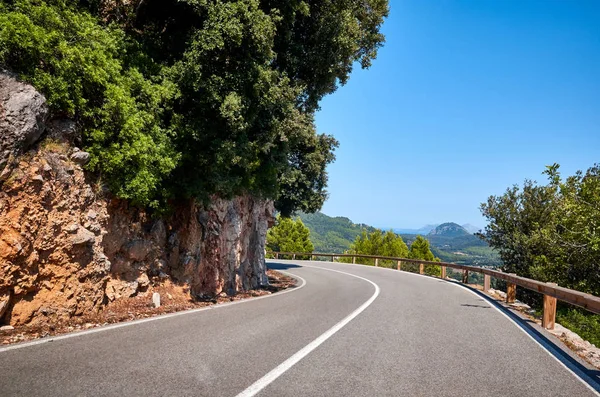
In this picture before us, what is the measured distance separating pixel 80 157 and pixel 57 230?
1.79 metres

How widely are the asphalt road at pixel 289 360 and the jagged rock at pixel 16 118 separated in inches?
142

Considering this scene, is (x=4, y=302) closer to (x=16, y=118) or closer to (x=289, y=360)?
(x=16, y=118)

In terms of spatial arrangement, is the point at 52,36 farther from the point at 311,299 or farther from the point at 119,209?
the point at 311,299

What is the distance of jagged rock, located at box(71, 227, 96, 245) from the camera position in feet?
25.7

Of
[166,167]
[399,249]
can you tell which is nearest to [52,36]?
[166,167]

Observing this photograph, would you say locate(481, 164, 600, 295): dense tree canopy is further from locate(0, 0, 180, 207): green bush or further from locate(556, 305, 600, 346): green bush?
locate(0, 0, 180, 207): green bush

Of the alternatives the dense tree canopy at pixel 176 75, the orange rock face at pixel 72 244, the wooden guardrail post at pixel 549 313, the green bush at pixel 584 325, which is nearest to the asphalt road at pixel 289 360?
the wooden guardrail post at pixel 549 313

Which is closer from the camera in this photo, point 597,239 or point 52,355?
point 52,355

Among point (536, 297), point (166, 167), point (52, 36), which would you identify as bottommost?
point (536, 297)

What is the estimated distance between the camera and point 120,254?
9648 mm

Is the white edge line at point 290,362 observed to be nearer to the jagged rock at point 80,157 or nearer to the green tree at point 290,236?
the jagged rock at point 80,157

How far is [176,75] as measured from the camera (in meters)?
10.9

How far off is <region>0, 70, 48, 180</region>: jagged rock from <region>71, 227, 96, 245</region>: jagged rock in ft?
5.59

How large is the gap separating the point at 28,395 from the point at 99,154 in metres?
6.27
